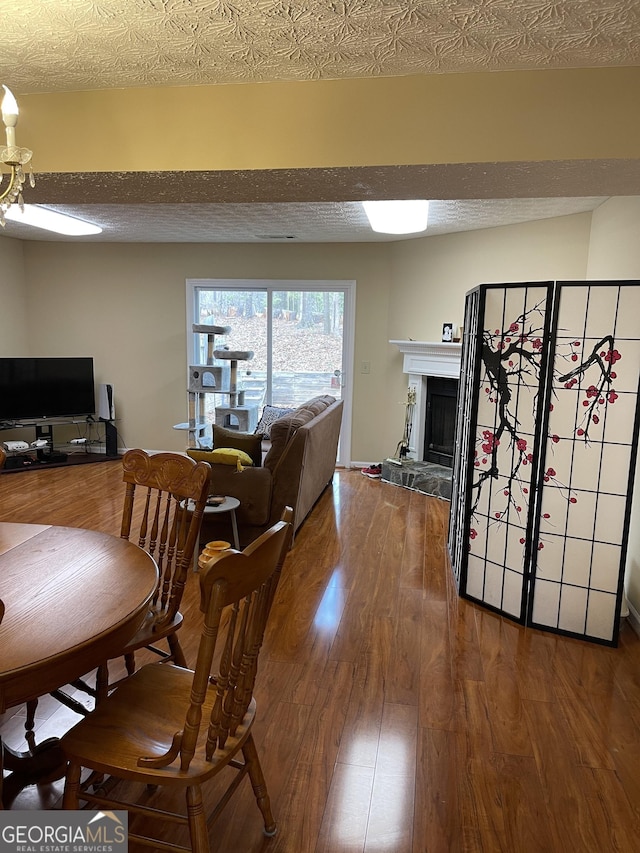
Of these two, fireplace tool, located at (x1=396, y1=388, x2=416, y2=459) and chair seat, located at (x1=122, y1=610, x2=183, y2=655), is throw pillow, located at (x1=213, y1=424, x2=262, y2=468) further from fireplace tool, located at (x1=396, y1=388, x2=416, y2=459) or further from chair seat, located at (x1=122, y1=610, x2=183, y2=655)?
fireplace tool, located at (x1=396, y1=388, x2=416, y2=459)

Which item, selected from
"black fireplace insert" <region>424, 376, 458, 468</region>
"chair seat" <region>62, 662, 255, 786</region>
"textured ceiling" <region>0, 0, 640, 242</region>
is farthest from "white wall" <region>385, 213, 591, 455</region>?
"chair seat" <region>62, 662, 255, 786</region>

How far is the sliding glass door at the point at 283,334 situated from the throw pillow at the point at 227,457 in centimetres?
288

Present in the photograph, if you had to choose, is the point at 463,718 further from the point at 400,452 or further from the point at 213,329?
the point at 213,329

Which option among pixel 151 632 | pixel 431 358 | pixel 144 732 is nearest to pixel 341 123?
pixel 151 632

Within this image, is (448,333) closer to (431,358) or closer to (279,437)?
(431,358)

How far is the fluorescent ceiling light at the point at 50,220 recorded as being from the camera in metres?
4.75

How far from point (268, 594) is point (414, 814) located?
1017 millimetres

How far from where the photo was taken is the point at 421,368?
6164mm

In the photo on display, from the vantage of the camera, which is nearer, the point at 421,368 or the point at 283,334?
the point at 421,368

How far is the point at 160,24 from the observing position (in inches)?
71.9

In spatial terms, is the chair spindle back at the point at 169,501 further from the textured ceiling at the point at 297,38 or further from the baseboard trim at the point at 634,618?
the baseboard trim at the point at 634,618

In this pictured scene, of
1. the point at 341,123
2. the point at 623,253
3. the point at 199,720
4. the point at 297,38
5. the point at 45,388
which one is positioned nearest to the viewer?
the point at 199,720

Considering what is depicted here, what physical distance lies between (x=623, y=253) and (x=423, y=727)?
10.2 feet
